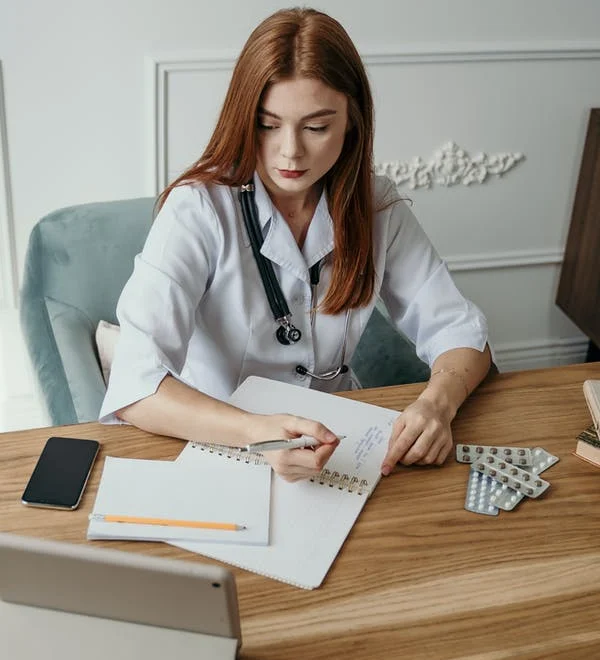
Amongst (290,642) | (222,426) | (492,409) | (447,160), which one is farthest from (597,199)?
(290,642)

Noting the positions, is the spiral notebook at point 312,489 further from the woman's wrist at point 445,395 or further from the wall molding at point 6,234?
the wall molding at point 6,234

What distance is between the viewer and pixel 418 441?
140 cm

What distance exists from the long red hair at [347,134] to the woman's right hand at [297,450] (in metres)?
0.42

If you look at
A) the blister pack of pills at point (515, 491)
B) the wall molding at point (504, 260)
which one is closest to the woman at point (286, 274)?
the blister pack of pills at point (515, 491)

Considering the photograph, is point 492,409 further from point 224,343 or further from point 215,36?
point 215,36

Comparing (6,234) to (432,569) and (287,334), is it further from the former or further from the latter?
(432,569)

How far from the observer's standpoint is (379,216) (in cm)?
177

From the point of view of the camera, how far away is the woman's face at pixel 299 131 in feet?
4.85

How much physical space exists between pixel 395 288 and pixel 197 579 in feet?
3.29

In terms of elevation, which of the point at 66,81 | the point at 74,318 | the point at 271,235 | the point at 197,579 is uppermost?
the point at 66,81

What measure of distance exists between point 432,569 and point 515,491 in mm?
227

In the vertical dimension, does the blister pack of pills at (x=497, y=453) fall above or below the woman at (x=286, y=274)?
below

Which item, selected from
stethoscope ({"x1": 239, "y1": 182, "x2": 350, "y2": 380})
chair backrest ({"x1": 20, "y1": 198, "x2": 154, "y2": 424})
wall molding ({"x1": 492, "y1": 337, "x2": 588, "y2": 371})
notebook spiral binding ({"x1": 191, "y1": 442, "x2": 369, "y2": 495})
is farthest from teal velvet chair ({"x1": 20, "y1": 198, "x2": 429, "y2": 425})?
wall molding ({"x1": 492, "y1": 337, "x2": 588, "y2": 371})

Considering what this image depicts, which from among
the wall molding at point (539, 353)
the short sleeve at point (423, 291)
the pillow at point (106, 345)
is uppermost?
the short sleeve at point (423, 291)
